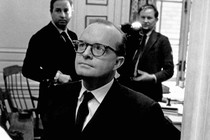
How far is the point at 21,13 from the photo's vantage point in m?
5.21

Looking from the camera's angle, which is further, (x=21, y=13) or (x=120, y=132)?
(x=21, y=13)

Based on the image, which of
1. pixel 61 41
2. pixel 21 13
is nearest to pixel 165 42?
pixel 61 41

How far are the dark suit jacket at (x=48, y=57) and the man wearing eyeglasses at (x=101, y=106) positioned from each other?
164 cm

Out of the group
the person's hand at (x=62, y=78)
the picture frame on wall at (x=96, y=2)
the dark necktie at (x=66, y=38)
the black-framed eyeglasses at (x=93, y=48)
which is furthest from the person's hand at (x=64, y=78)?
the picture frame on wall at (x=96, y=2)

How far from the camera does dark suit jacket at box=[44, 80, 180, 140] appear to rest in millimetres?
1518

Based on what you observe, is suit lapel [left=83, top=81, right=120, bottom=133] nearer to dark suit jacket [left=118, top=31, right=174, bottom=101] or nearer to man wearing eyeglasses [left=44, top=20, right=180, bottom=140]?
man wearing eyeglasses [left=44, top=20, right=180, bottom=140]

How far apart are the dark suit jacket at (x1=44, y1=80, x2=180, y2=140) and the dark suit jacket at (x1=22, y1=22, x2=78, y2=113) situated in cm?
169

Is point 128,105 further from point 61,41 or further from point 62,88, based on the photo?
point 61,41

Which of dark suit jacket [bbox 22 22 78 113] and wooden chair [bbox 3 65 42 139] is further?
wooden chair [bbox 3 65 42 139]

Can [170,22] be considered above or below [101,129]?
above

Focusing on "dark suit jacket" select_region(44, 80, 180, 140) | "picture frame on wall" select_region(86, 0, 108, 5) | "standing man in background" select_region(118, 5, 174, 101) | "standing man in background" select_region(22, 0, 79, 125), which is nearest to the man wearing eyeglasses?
"dark suit jacket" select_region(44, 80, 180, 140)

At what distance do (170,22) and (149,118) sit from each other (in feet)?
14.0

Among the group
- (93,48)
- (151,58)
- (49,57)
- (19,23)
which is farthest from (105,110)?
(19,23)

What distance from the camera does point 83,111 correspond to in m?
1.59
